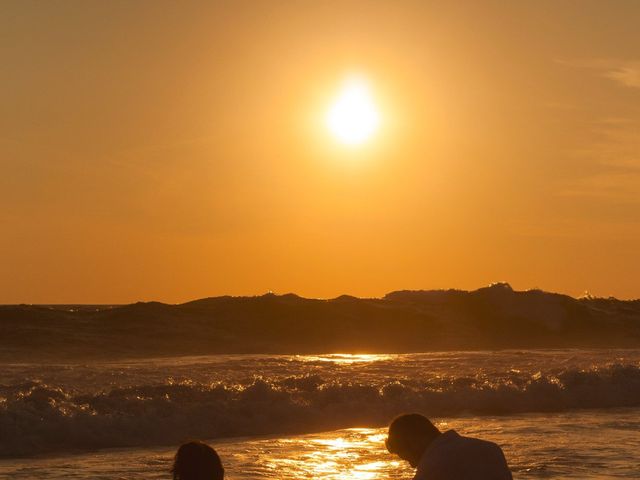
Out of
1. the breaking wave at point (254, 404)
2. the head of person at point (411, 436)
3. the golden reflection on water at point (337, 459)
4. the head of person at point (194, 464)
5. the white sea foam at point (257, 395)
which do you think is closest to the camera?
the head of person at point (194, 464)

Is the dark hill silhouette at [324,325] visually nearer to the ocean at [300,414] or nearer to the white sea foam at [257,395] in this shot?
the white sea foam at [257,395]

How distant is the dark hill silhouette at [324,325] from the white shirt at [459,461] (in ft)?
75.9

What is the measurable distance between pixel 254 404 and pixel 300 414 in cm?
92

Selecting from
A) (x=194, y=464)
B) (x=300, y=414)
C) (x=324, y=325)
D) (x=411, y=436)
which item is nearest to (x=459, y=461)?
(x=411, y=436)

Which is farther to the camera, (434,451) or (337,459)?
(337,459)

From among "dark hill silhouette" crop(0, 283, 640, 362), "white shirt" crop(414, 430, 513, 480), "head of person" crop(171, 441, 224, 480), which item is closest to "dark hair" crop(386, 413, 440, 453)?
"white shirt" crop(414, 430, 513, 480)

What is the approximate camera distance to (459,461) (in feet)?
20.6

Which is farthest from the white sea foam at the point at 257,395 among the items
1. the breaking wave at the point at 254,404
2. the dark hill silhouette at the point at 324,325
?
the dark hill silhouette at the point at 324,325

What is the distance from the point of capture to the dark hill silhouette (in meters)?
32.4

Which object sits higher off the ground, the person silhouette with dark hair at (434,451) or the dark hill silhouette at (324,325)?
the dark hill silhouette at (324,325)

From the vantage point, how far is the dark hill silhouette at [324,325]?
1275 inches

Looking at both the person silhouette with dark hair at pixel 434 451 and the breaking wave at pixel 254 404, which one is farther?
the breaking wave at pixel 254 404

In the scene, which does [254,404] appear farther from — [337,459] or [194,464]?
[194,464]

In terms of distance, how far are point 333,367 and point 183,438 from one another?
25.6ft
